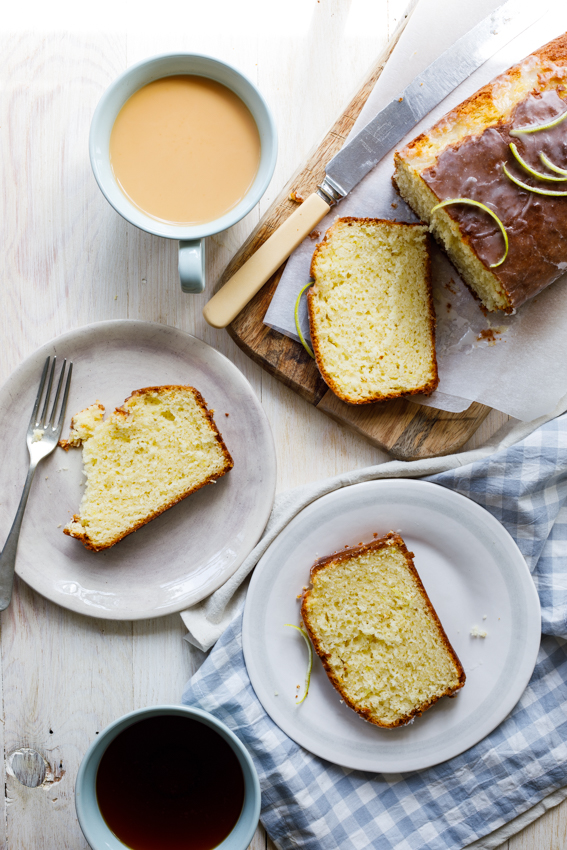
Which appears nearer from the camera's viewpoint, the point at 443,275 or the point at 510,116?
the point at 510,116

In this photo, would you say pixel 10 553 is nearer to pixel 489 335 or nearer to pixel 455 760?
pixel 455 760

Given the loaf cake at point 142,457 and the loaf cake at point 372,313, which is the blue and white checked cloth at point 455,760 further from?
the loaf cake at point 142,457

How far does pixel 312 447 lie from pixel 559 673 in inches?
56.1

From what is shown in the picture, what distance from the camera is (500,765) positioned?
2.51 meters

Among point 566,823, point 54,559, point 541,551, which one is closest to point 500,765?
point 566,823

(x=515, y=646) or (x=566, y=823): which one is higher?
(x=515, y=646)

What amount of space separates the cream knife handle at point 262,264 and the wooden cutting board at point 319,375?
7cm

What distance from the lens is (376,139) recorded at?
2482mm

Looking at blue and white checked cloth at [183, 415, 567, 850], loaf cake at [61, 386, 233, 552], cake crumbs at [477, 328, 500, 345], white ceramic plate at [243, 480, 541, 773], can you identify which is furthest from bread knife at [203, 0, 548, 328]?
blue and white checked cloth at [183, 415, 567, 850]

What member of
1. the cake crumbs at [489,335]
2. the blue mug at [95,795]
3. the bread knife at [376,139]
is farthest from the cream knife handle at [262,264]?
the blue mug at [95,795]

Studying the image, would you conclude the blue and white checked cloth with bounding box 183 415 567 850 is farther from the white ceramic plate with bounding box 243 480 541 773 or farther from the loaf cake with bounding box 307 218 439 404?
the loaf cake with bounding box 307 218 439 404

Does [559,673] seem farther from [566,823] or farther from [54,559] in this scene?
[54,559]

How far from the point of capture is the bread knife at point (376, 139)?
245 centimetres

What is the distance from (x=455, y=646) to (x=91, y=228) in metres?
2.37
